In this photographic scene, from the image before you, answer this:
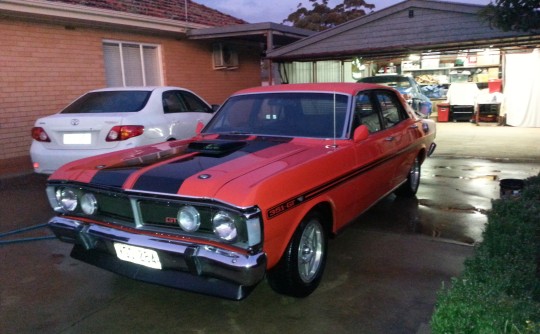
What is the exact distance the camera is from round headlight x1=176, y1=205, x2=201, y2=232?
2.92m

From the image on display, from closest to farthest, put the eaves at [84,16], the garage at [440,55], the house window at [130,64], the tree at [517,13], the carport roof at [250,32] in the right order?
the tree at [517,13] < the eaves at [84,16] < the garage at [440,55] < the house window at [130,64] < the carport roof at [250,32]

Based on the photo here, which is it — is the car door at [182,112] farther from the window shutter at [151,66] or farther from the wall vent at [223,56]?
the wall vent at [223,56]

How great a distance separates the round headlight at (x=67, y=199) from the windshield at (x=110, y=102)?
3.13 metres

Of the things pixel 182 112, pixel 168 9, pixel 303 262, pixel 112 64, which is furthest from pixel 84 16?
pixel 303 262

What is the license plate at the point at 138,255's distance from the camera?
3020 mm

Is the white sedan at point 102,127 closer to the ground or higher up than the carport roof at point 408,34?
closer to the ground

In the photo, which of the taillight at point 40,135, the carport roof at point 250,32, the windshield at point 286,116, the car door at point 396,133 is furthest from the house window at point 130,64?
the car door at point 396,133

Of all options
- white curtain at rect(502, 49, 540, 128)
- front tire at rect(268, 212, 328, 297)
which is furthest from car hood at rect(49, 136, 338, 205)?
white curtain at rect(502, 49, 540, 128)

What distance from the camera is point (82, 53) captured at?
31.8 ft

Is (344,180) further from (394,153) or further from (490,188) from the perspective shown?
(490,188)

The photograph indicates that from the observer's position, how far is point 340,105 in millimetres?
4387

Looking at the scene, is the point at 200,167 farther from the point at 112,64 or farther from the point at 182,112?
the point at 112,64

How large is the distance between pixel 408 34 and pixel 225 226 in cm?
835

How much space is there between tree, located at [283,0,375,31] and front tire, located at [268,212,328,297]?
1300 inches
